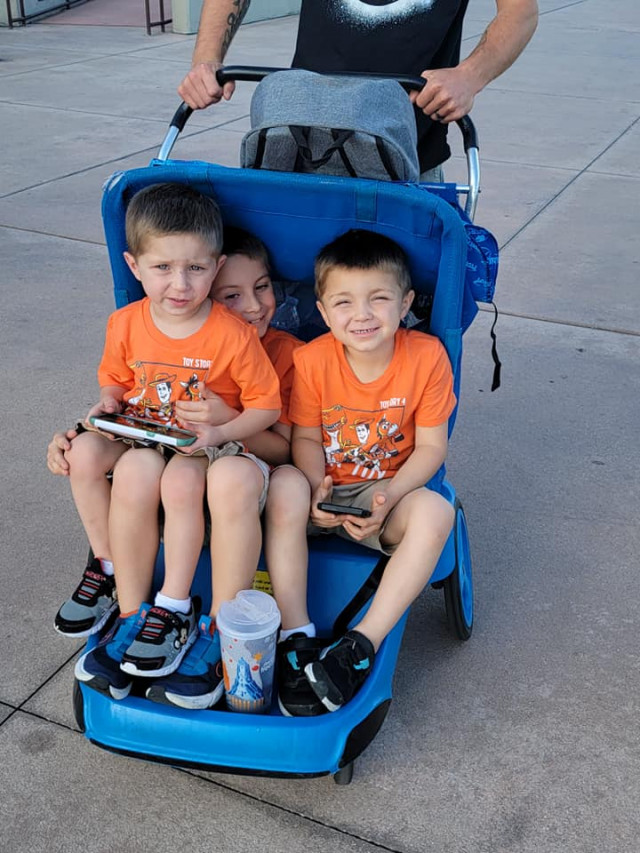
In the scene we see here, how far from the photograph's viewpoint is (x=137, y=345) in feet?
7.78

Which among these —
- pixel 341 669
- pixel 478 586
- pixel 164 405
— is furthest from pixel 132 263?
pixel 478 586

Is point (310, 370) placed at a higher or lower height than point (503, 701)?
higher

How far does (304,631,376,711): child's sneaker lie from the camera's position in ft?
6.76

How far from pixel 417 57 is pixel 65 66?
8.19 m

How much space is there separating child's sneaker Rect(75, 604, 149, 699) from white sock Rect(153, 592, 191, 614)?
1.4 inches

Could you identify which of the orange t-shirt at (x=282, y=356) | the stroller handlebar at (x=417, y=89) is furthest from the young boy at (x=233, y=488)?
the stroller handlebar at (x=417, y=89)

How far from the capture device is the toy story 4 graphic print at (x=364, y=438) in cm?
238

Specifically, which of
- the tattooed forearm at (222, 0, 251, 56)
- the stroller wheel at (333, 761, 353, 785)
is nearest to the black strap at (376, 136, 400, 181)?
the tattooed forearm at (222, 0, 251, 56)

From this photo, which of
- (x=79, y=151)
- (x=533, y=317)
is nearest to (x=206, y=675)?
(x=533, y=317)

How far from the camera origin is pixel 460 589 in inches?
101

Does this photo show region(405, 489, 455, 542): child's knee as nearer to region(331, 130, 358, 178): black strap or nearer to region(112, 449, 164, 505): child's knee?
region(112, 449, 164, 505): child's knee

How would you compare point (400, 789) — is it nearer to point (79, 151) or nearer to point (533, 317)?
point (533, 317)

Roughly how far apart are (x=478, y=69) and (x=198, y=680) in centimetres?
162

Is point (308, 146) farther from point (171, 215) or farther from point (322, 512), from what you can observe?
point (322, 512)
